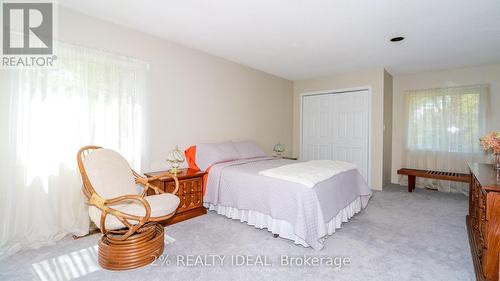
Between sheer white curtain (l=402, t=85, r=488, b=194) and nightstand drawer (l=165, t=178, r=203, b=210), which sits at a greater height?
sheer white curtain (l=402, t=85, r=488, b=194)

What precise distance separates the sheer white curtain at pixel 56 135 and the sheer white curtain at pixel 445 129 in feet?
18.1

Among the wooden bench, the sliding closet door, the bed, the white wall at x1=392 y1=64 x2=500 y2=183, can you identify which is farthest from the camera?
the sliding closet door

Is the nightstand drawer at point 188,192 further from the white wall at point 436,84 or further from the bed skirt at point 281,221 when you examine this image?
the white wall at point 436,84

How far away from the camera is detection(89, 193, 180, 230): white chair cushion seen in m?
2.06

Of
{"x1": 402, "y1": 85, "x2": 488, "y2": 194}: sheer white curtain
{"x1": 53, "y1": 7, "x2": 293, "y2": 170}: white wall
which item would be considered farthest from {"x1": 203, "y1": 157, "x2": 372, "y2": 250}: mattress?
{"x1": 402, "y1": 85, "x2": 488, "y2": 194}: sheer white curtain

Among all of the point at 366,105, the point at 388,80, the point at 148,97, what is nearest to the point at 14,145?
the point at 148,97

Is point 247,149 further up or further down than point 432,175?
further up

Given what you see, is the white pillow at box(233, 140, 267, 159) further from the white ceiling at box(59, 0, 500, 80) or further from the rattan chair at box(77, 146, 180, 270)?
the rattan chair at box(77, 146, 180, 270)

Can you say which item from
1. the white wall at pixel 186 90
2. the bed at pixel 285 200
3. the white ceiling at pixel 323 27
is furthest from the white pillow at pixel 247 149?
the white ceiling at pixel 323 27

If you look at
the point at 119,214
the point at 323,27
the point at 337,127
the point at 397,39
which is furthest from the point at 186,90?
the point at 337,127

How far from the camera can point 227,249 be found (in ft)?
7.91

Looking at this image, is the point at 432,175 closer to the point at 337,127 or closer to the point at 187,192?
the point at 337,127

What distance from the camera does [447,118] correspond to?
480cm

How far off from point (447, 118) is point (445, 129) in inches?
8.7
